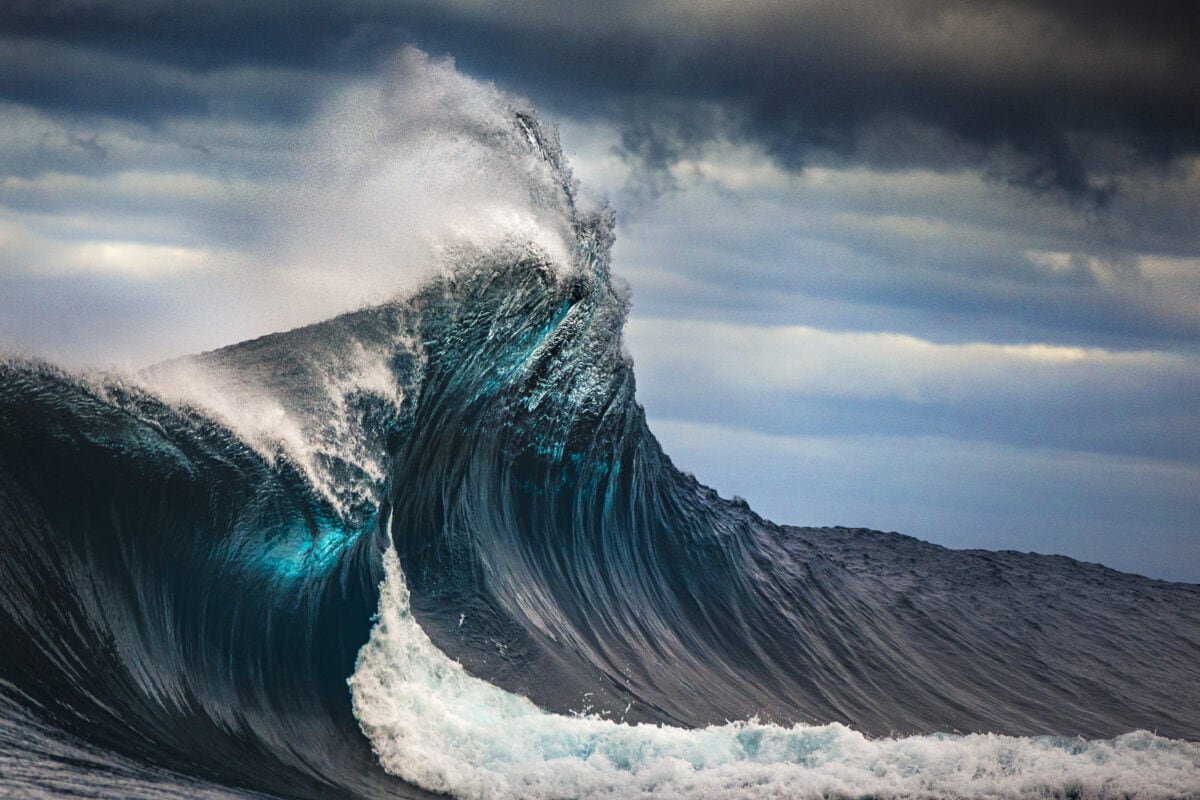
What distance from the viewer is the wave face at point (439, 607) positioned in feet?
25.3

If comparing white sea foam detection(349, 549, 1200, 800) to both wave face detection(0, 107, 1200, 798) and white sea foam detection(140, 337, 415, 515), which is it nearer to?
wave face detection(0, 107, 1200, 798)

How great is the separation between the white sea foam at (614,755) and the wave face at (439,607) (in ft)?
0.10

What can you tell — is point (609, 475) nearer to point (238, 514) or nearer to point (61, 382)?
point (238, 514)

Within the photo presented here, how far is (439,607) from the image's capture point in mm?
10727

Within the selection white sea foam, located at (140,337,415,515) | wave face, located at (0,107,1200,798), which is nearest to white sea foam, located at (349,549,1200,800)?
wave face, located at (0,107,1200,798)

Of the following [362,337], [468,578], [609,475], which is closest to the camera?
[362,337]

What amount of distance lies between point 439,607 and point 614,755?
103 inches

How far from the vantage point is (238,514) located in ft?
29.3

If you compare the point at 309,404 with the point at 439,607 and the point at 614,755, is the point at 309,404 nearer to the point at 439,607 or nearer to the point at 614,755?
the point at 439,607

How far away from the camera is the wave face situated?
25.3 ft

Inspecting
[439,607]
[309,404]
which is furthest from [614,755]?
[309,404]

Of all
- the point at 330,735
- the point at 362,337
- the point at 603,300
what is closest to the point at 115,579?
the point at 330,735

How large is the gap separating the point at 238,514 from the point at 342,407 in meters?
1.16

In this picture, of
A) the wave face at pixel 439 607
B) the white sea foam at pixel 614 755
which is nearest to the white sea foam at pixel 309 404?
the wave face at pixel 439 607
